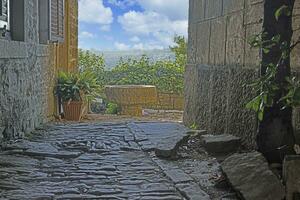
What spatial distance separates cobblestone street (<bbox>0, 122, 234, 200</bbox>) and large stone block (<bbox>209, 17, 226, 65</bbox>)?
3.26 feet

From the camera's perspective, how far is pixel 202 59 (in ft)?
19.3

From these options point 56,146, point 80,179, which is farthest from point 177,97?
point 80,179

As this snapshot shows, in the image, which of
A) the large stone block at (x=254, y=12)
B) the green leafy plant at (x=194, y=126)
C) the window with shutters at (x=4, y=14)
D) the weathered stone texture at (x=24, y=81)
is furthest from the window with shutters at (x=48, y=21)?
the large stone block at (x=254, y=12)

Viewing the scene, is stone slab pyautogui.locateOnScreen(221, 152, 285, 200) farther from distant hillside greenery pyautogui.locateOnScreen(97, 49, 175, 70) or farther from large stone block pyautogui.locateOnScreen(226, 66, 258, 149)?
distant hillside greenery pyautogui.locateOnScreen(97, 49, 175, 70)

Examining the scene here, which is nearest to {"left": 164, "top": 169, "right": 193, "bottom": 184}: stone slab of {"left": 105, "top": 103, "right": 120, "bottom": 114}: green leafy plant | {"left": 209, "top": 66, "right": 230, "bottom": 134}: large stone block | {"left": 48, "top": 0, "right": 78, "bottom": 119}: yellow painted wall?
{"left": 209, "top": 66, "right": 230, "bottom": 134}: large stone block

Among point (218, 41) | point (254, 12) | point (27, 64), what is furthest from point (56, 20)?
point (254, 12)

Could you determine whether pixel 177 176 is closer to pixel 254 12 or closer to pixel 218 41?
pixel 254 12

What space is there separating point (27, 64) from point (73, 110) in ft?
8.59

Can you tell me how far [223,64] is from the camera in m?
4.98

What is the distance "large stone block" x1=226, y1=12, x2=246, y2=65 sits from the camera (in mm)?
4453

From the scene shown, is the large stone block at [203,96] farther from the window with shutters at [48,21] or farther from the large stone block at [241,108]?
the window with shutters at [48,21]

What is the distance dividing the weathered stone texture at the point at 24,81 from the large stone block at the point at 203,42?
78.7 inches

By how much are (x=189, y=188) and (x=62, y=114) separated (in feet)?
17.1

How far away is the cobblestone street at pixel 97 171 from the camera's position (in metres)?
3.02
